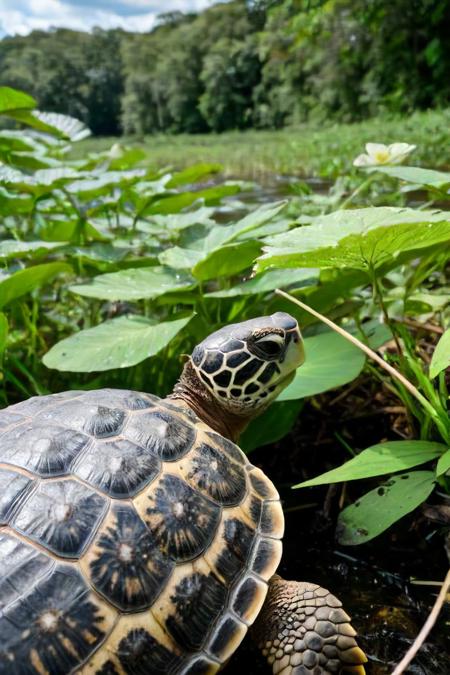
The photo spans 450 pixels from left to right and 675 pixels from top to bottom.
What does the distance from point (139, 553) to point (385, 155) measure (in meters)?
1.33

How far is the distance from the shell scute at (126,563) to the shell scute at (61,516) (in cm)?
2

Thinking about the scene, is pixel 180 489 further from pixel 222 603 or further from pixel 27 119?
pixel 27 119

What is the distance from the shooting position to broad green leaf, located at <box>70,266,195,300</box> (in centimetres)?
153

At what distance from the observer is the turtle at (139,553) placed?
846mm

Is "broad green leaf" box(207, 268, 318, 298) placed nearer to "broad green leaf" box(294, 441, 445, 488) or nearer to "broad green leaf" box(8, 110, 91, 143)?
"broad green leaf" box(294, 441, 445, 488)

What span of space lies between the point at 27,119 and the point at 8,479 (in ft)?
5.88

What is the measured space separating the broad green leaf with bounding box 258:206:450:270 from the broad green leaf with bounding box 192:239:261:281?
0.43m

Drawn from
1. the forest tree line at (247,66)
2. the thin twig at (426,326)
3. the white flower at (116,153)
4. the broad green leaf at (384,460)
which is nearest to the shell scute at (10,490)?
the broad green leaf at (384,460)

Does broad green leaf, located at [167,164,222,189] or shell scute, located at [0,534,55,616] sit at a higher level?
broad green leaf, located at [167,164,222,189]

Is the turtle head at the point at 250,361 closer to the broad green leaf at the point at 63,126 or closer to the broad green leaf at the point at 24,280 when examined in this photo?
the broad green leaf at the point at 24,280

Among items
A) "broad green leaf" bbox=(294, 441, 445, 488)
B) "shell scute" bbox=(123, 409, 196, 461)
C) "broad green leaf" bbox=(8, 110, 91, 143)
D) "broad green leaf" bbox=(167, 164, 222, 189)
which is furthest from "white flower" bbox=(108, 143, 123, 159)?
"broad green leaf" bbox=(294, 441, 445, 488)

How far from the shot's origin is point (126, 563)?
909 millimetres

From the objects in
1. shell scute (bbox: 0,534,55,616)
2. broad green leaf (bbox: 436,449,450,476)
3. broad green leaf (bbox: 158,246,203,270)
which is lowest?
shell scute (bbox: 0,534,55,616)

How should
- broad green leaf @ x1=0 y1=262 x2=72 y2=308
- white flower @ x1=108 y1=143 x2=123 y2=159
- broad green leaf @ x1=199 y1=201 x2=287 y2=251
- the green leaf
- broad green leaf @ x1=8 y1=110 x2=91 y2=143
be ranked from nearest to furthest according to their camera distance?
the green leaf → broad green leaf @ x1=0 y1=262 x2=72 y2=308 → broad green leaf @ x1=199 y1=201 x2=287 y2=251 → broad green leaf @ x1=8 y1=110 x2=91 y2=143 → white flower @ x1=108 y1=143 x2=123 y2=159
